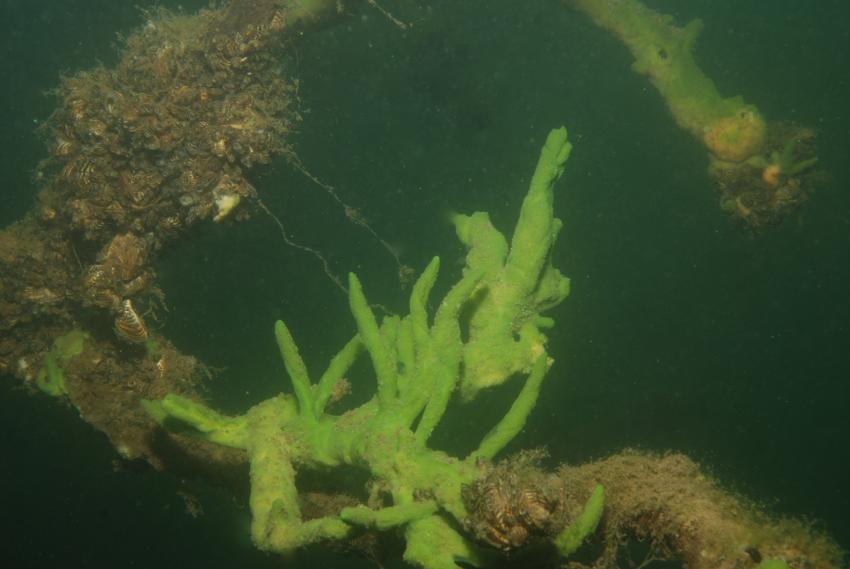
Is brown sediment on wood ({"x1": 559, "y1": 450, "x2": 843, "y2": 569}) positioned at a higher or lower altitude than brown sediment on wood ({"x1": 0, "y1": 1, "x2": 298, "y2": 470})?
higher

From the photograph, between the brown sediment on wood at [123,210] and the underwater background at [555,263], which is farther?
the underwater background at [555,263]

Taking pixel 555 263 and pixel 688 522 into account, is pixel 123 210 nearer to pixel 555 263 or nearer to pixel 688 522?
pixel 555 263

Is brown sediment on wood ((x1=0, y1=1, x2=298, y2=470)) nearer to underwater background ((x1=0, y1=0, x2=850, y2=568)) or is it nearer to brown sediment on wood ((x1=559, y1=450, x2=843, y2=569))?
underwater background ((x1=0, y1=0, x2=850, y2=568))

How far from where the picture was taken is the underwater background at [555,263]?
606 centimetres

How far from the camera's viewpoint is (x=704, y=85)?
810cm

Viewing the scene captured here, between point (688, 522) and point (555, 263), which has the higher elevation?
point (688, 522)

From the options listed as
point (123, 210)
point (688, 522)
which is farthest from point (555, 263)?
point (123, 210)

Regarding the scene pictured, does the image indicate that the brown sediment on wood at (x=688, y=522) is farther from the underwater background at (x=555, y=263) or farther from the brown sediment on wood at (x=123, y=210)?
the brown sediment on wood at (x=123, y=210)

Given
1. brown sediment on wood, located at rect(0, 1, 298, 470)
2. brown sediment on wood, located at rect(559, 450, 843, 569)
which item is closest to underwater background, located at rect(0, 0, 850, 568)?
brown sediment on wood, located at rect(0, 1, 298, 470)

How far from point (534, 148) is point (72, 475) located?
8.92 m

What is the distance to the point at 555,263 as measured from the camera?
6.97m

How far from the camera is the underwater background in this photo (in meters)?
6.06

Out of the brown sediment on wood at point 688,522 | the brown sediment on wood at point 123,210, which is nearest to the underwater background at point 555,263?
the brown sediment on wood at point 123,210

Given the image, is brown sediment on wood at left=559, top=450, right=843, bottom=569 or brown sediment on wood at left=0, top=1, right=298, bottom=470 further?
brown sediment on wood at left=0, top=1, right=298, bottom=470
